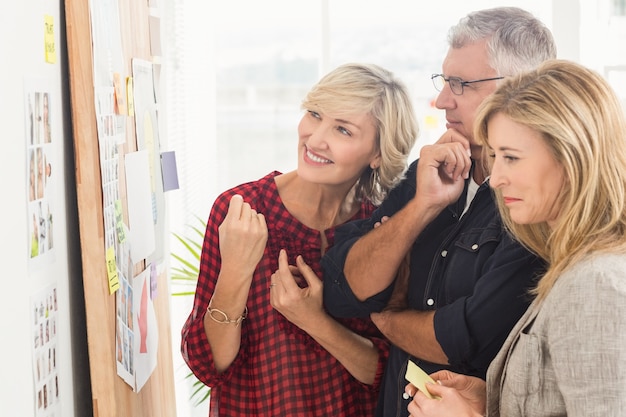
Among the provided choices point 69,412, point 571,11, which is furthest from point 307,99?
point 571,11

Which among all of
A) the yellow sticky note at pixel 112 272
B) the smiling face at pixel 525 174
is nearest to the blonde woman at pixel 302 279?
the yellow sticky note at pixel 112 272

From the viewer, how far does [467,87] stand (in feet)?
6.33

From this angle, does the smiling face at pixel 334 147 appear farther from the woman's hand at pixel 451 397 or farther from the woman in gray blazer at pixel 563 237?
the woman's hand at pixel 451 397

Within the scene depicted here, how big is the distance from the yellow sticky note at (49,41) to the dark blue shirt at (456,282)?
85cm

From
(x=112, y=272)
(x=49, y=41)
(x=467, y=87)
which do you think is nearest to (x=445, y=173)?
(x=467, y=87)

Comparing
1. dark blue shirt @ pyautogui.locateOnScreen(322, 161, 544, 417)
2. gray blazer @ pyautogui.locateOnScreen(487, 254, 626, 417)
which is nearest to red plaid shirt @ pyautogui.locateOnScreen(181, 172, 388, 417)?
dark blue shirt @ pyautogui.locateOnScreen(322, 161, 544, 417)

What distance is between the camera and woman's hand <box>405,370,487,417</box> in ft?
5.30

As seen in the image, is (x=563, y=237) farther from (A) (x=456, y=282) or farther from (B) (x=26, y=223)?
(B) (x=26, y=223)

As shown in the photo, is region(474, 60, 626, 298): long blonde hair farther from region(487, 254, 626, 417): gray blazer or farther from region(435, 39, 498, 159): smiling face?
region(435, 39, 498, 159): smiling face

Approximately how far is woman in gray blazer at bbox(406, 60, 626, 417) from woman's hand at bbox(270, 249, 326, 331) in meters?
0.44

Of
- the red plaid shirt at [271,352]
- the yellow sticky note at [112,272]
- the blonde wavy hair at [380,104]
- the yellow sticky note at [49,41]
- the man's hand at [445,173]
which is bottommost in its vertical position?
the red plaid shirt at [271,352]

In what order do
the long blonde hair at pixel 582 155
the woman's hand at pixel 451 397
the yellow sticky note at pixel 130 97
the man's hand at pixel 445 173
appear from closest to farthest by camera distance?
the long blonde hair at pixel 582 155
the woman's hand at pixel 451 397
the man's hand at pixel 445 173
the yellow sticky note at pixel 130 97

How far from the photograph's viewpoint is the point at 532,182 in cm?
155

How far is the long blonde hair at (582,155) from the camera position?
4.84ft
